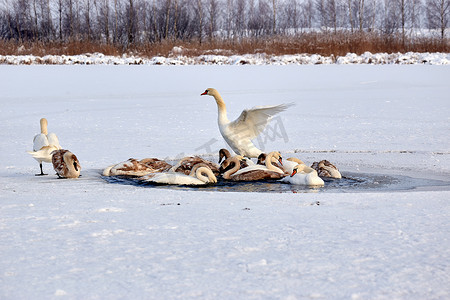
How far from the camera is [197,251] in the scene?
2.77 metres

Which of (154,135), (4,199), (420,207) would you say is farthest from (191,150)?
(420,207)

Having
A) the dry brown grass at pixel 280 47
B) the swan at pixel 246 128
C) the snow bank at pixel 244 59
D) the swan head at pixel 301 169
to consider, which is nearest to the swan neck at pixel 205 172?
the swan head at pixel 301 169

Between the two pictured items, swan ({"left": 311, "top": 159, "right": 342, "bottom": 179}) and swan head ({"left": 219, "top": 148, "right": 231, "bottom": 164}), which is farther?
swan head ({"left": 219, "top": 148, "right": 231, "bottom": 164})

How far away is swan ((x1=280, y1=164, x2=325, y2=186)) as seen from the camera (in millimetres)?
5273

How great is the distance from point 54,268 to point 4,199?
1.85 metres

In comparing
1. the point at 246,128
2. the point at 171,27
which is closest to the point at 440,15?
the point at 171,27

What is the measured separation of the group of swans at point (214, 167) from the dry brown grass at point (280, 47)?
17.9m

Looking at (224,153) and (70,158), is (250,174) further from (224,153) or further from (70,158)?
(70,158)

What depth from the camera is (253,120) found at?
6.55 meters

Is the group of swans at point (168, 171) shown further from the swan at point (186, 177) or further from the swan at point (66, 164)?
the swan at point (66, 164)

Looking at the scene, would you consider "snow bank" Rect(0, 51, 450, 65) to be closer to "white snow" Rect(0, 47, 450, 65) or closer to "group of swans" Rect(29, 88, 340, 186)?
"white snow" Rect(0, 47, 450, 65)

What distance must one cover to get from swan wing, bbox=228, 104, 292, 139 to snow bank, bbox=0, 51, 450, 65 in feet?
52.7

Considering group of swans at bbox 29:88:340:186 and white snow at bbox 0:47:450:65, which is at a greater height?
white snow at bbox 0:47:450:65

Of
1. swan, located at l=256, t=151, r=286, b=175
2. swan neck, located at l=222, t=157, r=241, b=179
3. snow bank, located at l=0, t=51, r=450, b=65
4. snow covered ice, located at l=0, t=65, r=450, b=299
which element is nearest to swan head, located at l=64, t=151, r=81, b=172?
snow covered ice, located at l=0, t=65, r=450, b=299
